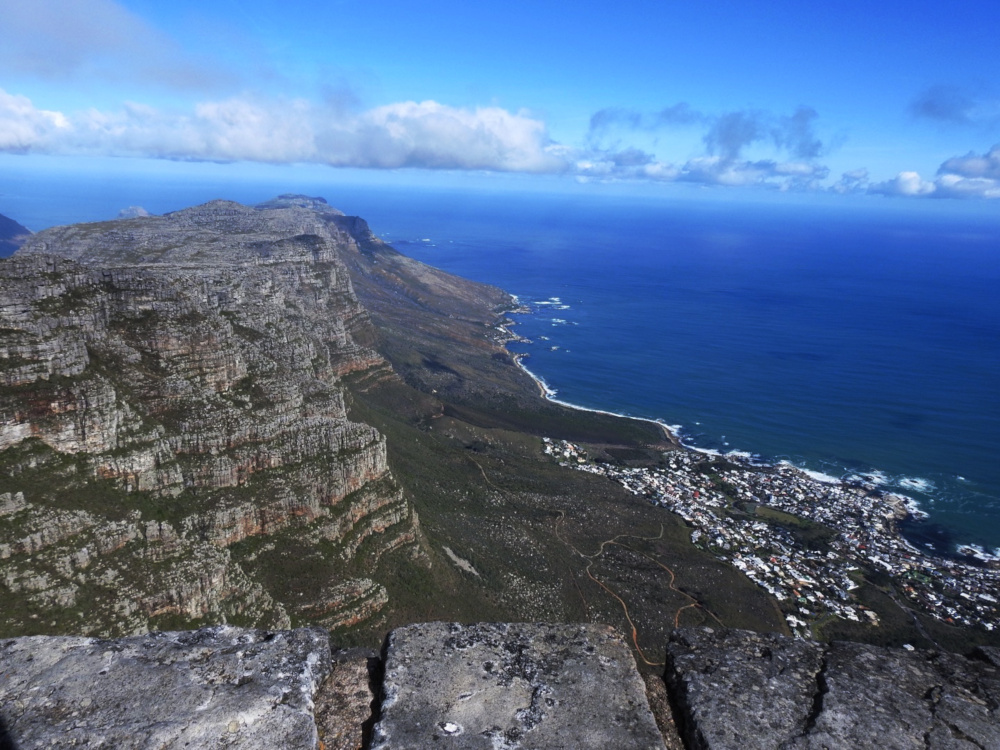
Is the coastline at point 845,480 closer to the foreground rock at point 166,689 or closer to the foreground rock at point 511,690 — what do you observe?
the foreground rock at point 511,690

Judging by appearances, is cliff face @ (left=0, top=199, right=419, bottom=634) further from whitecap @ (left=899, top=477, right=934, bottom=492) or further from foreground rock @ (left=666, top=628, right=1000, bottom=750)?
whitecap @ (left=899, top=477, right=934, bottom=492)

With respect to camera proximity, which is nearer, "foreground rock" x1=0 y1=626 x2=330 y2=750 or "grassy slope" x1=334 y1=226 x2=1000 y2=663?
"foreground rock" x1=0 y1=626 x2=330 y2=750

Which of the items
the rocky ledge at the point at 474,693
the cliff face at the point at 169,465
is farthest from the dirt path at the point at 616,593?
the rocky ledge at the point at 474,693

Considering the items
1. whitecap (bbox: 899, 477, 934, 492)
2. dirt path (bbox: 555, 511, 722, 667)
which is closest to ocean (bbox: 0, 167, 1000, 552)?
whitecap (bbox: 899, 477, 934, 492)

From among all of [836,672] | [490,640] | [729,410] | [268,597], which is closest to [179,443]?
[268,597]

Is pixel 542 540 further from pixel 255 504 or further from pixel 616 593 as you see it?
pixel 255 504

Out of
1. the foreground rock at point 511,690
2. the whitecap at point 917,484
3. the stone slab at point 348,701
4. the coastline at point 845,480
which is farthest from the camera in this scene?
the whitecap at point 917,484
